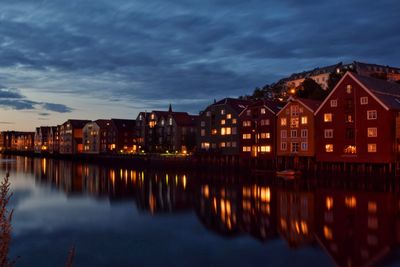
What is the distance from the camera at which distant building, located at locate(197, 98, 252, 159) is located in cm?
7831

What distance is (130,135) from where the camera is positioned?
124 m

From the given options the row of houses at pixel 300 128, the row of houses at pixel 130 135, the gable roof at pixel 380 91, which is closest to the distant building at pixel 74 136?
the row of houses at pixel 130 135

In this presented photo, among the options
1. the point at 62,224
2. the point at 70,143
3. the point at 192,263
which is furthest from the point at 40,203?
the point at 70,143

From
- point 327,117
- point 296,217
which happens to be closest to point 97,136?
point 327,117

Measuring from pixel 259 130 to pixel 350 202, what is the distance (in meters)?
37.1

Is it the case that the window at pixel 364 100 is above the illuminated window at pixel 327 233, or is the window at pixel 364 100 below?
above

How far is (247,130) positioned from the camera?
2975 inches

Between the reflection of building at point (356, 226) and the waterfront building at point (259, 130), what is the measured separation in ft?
97.6

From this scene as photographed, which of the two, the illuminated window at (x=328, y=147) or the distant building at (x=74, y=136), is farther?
the distant building at (x=74, y=136)

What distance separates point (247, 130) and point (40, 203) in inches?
1719

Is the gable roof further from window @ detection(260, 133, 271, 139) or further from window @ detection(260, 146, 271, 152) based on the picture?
window @ detection(260, 146, 271, 152)

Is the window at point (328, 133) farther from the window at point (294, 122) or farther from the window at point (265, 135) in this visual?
the window at point (265, 135)

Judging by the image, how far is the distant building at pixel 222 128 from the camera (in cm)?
7831

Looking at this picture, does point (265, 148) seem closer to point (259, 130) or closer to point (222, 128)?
point (259, 130)
